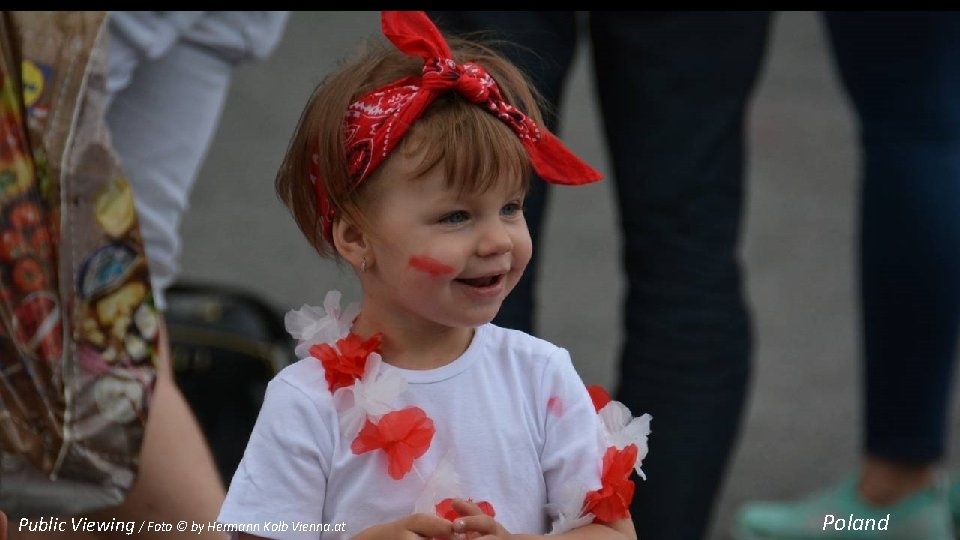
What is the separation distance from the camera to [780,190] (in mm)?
5598

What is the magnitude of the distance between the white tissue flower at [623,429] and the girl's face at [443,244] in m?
0.23

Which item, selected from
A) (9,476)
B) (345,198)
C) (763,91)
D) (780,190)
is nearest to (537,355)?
(345,198)

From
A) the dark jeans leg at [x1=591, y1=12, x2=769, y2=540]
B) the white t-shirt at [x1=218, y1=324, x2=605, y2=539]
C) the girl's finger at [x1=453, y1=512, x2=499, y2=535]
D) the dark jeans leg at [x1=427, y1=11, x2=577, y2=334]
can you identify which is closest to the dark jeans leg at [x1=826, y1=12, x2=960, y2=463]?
the dark jeans leg at [x1=591, y1=12, x2=769, y2=540]

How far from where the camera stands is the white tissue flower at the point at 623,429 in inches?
83.7

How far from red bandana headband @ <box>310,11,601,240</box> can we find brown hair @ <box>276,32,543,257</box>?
0.01m

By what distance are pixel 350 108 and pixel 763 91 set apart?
4504mm

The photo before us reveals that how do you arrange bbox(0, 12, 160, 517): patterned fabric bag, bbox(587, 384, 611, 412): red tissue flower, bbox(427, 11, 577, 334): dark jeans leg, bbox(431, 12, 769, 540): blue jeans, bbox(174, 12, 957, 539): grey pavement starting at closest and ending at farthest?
1. bbox(587, 384, 611, 412): red tissue flower
2. bbox(0, 12, 160, 517): patterned fabric bag
3. bbox(427, 11, 577, 334): dark jeans leg
4. bbox(431, 12, 769, 540): blue jeans
5. bbox(174, 12, 957, 539): grey pavement

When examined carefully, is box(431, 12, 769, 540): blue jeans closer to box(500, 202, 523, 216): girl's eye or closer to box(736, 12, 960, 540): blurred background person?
box(736, 12, 960, 540): blurred background person

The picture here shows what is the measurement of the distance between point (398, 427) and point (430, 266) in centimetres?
20

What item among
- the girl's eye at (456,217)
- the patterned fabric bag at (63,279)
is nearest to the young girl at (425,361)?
the girl's eye at (456,217)

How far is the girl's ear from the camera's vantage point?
206 cm

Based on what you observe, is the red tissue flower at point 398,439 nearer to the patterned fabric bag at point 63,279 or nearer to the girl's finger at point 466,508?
the girl's finger at point 466,508

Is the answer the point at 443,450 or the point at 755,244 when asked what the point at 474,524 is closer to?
the point at 443,450

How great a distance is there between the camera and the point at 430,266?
200cm
